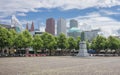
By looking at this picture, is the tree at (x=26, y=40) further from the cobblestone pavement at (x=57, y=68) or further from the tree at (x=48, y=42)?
the cobblestone pavement at (x=57, y=68)

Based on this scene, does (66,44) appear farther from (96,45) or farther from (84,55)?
(84,55)

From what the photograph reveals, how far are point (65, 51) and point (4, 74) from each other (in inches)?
3916

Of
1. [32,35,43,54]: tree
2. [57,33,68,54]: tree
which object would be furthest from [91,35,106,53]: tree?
[32,35,43,54]: tree

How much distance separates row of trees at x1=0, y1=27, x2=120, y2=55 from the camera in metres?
78.6

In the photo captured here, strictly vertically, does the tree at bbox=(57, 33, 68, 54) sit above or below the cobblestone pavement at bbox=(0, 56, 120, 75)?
above

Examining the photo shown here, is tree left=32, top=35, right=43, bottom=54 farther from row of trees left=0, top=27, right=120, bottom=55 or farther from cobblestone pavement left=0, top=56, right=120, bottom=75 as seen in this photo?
cobblestone pavement left=0, top=56, right=120, bottom=75

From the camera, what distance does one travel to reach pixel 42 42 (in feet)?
317

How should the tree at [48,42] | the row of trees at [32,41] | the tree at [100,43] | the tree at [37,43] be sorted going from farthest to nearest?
1. the tree at [100,43]
2. the tree at [48,42]
3. the tree at [37,43]
4. the row of trees at [32,41]

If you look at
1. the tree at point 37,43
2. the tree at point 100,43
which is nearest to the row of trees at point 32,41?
the tree at point 37,43

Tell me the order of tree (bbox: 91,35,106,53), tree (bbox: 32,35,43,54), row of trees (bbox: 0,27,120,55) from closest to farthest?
row of trees (bbox: 0,27,120,55) < tree (bbox: 32,35,43,54) < tree (bbox: 91,35,106,53)

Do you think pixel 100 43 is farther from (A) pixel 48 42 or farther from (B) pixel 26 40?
(B) pixel 26 40

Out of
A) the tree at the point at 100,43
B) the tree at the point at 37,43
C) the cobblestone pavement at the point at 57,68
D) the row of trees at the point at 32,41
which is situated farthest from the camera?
the tree at the point at 100,43

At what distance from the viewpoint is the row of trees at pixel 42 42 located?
7862cm

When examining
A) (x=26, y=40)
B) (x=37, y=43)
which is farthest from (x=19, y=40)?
(x=37, y=43)
